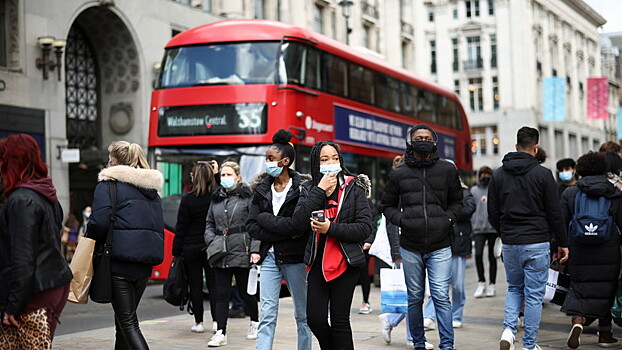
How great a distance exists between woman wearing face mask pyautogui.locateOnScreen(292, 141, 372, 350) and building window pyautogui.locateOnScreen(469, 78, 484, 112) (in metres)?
63.5

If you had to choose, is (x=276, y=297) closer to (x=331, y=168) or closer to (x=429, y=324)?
(x=331, y=168)

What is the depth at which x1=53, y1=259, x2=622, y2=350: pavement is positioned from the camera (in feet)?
27.7

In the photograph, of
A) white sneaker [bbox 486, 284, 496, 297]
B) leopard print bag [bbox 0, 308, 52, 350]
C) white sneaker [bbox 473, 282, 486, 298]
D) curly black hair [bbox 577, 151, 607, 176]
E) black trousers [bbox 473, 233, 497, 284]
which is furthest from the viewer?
black trousers [bbox 473, 233, 497, 284]

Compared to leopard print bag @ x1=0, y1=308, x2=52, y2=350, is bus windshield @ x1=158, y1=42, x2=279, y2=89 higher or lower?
higher

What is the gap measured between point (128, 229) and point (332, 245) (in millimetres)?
1454

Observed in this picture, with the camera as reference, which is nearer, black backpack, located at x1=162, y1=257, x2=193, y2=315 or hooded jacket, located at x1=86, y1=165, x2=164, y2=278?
hooded jacket, located at x1=86, y1=165, x2=164, y2=278

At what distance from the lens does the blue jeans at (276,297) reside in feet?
21.1

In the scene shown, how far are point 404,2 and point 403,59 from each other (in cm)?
285

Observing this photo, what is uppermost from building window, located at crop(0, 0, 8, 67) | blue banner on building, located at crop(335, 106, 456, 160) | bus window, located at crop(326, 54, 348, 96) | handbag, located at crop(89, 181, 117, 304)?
building window, located at crop(0, 0, 8, 67)

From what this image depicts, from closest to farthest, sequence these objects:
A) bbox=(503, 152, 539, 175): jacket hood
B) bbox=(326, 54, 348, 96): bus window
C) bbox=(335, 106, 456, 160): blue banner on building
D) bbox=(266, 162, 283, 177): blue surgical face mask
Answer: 1. bbox=(266, 162, 283, 177): blue surgical face mask
2. bbox=(503, 152, 539, 175): jacket hood
3. bbox=(326, 54, 348, 96): bus window
4. bbox=(335, 106, 456, 160): blue banner on building

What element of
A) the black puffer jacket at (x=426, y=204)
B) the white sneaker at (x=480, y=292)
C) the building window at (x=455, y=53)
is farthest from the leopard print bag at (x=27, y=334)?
the building window at (x=455, y=53)

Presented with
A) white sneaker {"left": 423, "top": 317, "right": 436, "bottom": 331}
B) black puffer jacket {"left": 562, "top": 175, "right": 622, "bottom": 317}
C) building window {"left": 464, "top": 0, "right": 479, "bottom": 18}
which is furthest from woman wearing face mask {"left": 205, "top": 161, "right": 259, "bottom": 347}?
building window {"left": 464, "top": 0, "right": 479, "bottom": 18}

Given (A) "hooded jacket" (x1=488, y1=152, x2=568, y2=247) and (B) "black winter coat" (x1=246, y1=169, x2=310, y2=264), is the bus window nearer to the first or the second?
(A) "hooded jacket" (x1=488, y1=152, x2=568, y2=247)

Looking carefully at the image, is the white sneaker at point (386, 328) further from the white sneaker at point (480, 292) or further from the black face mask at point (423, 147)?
the white sneaker at point (480, 292)
